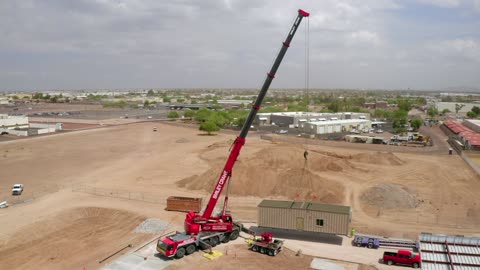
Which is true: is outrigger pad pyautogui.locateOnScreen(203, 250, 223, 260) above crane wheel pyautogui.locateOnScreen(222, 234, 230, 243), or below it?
below

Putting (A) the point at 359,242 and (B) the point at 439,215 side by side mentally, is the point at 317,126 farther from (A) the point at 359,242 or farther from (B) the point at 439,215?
(A) the point at 359,242

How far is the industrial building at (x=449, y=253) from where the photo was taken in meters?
14.5

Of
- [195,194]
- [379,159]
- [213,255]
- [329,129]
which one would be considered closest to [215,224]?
[213,255]

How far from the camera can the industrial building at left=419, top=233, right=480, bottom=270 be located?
47.5ft

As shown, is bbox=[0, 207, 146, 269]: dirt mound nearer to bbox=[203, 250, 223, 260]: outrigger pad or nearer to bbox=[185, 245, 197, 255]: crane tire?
bbox=[185, 245, 197, 255]: crane tire

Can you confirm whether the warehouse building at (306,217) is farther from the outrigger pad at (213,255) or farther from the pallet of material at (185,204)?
the pallet of material at (185,204)

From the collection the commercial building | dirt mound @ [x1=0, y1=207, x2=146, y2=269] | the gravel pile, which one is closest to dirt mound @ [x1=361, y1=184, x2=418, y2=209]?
the gravel pile

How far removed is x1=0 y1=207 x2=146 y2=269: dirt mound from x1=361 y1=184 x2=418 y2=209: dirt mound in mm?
21141

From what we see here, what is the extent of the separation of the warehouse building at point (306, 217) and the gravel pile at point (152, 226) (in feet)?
25.1

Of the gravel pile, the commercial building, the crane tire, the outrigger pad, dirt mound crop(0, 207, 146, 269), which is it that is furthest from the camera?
the commercial building

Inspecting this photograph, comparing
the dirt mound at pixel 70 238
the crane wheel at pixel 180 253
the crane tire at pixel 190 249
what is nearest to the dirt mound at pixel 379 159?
the dirt mound at pixel 70 238

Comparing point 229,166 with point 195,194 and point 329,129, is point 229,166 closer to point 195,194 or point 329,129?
point 195,194

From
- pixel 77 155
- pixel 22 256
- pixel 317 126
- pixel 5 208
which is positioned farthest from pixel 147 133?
pixel 22 256

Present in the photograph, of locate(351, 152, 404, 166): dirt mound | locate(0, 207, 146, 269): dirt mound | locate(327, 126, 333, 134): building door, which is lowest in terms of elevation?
locate(0, 207, 146, 269): dirt mound
